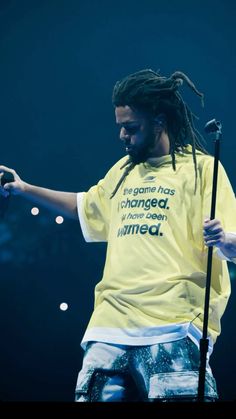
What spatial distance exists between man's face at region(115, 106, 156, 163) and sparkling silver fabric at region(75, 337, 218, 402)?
2.01ft

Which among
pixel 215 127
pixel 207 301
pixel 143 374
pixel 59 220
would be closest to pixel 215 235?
pixel 207 301

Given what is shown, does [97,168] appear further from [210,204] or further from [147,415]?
[147,415]

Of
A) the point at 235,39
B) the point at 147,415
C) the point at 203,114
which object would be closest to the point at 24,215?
the point at 203,114

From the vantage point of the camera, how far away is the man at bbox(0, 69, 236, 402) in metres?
2.04

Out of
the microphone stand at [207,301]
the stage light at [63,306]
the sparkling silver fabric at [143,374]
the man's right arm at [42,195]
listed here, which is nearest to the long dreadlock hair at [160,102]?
the man's right arm at [42,195]

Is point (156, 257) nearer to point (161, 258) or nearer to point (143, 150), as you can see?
point (161, 258)

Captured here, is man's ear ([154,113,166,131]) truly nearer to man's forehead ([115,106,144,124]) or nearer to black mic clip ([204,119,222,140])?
man's forehead ([115,106,144,124])

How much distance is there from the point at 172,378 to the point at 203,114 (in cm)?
129

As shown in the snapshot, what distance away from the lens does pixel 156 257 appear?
2.15 m

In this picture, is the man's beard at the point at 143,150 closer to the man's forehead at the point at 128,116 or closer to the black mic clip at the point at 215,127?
the man's forehead at the point at 128,116

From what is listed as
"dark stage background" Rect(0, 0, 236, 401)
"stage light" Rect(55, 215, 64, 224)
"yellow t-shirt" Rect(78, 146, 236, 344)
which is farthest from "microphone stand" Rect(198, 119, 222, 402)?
"stage light" Rect(55, 215, 64, 224)

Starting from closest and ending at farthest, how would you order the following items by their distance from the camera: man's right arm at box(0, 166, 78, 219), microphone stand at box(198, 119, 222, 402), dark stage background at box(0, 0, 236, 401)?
microphone stand at box(198, 119, 222, 402)
man's right arm at box(0, 166, 78, 219)
dark stage background at box(0, 0, 236, 401)

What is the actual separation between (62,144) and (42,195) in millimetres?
608

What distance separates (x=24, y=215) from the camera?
10.1ft
